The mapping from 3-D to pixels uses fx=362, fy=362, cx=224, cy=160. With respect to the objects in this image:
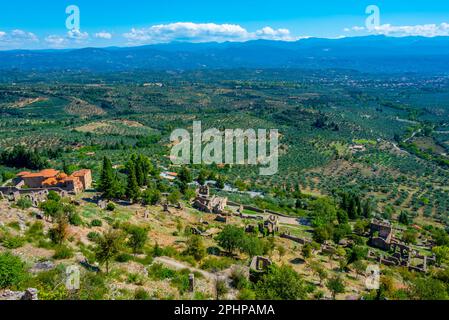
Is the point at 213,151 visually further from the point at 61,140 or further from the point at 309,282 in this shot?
the point at 309,282

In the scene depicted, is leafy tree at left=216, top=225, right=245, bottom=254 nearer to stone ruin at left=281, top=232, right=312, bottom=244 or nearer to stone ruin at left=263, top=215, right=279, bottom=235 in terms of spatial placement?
stone ruin at left=263, top=215, right=279, bottom=235

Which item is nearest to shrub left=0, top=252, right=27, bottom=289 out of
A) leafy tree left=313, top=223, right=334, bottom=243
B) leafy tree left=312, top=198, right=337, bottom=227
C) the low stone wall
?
the low stone wall

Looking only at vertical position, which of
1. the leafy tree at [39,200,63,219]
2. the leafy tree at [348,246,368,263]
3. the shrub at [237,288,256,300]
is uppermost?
the leafy tree at [39,200,63,219]

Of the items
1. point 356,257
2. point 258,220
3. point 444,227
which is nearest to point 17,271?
point 356,257

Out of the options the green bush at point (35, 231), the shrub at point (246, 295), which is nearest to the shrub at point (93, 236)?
the green bush at point (35, 231)

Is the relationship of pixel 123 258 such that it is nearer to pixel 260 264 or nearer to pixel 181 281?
pixel 181 281

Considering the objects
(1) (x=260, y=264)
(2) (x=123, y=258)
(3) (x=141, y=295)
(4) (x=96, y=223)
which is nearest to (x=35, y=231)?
(4) (x=96, y=223)
